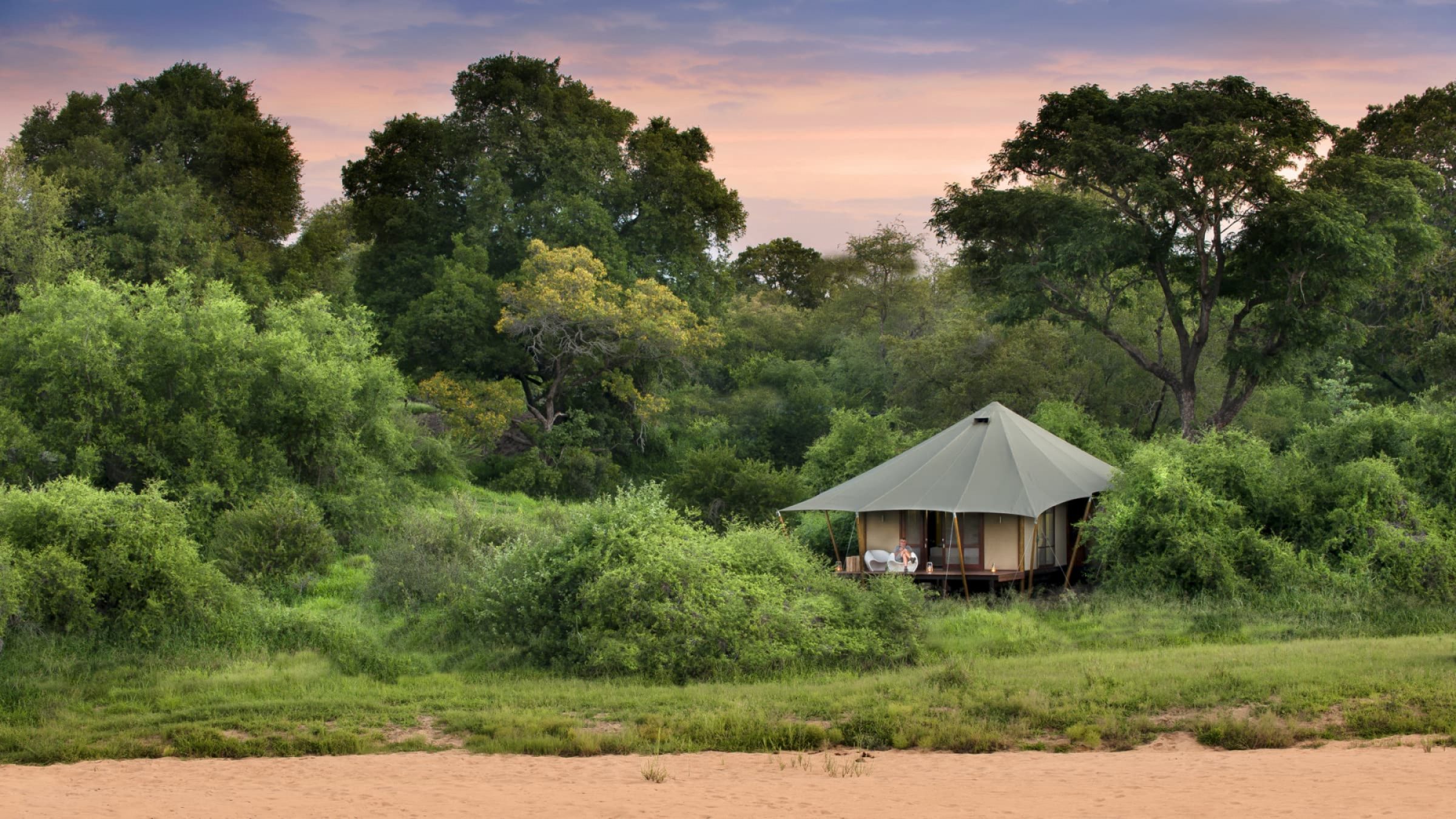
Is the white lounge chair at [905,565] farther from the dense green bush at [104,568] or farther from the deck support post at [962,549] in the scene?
the dense green bush at [104,568]

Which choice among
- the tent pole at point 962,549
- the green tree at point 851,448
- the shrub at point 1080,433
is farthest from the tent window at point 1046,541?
Answer: the green tree at point 851,448

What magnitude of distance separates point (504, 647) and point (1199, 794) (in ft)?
31.2

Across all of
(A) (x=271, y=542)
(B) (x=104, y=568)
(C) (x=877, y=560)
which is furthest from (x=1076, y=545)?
(B) (x=104, y=568)

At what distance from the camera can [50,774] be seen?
1209 cm

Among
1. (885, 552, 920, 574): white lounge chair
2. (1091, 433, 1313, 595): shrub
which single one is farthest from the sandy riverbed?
(885, 552, 920, 574): white lounge chair

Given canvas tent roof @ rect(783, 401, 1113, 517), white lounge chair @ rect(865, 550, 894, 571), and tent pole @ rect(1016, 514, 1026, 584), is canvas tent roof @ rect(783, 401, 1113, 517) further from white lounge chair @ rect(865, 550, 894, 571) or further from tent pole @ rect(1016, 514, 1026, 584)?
white lounge chair @ rect(865, 550, 894, 571)

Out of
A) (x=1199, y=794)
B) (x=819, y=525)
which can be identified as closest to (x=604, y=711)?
(x=1199, y=794)

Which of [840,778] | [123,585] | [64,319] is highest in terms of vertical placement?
[64,319]

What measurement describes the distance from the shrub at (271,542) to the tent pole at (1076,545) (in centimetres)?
1398

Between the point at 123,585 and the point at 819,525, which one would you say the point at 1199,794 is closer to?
the point at 123,585

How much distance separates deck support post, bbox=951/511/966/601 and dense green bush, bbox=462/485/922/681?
4715mm

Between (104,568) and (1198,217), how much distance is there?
26758mm

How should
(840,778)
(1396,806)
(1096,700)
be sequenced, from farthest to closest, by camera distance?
1. (1096,700)
2. (840,778)
3. (1396,806)

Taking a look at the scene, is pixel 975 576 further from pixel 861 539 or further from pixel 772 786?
pixel 772 786
